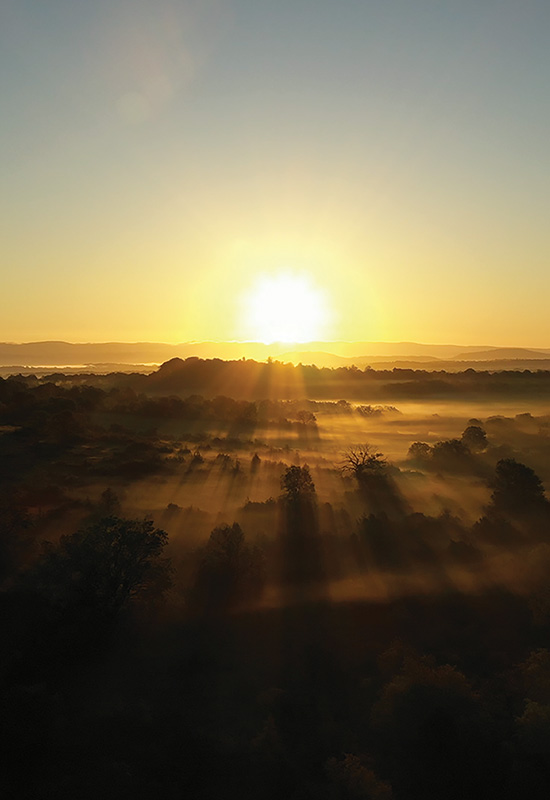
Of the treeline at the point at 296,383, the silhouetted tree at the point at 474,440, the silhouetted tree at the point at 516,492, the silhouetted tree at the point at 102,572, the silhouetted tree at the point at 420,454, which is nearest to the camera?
the silhouetted tree at the point at 102,572

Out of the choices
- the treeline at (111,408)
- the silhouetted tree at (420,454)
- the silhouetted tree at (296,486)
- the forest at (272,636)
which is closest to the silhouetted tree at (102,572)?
the forest at (272,636)

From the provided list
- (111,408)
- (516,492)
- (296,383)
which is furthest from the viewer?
(296,383)

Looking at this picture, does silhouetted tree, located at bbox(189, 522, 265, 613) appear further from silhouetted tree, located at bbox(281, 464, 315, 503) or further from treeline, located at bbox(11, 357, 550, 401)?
treeline, located at bbox(11, 357, 550, 401)

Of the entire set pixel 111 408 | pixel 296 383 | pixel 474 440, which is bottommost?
pixel 474 440

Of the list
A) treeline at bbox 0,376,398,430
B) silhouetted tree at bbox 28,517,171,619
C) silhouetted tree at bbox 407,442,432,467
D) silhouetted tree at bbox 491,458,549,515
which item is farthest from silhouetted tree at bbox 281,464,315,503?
treeline at bbox 0,376,398,430

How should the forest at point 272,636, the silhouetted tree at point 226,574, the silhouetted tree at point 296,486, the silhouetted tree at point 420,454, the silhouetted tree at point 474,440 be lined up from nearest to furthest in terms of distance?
the forest at point 272,636
the silhouetted tree at point 226,574
the silhouetted tree at point 296,486
the silhouetted tree at point 420,454
the silhouetted tree at point 474,440

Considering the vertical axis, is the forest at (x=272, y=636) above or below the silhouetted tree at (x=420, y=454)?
above

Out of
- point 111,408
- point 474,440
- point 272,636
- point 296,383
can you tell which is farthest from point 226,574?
point 296,383

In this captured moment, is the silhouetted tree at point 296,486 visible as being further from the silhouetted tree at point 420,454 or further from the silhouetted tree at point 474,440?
the silhouetted tree at point 474,440

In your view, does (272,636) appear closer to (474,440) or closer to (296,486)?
(296,486)
